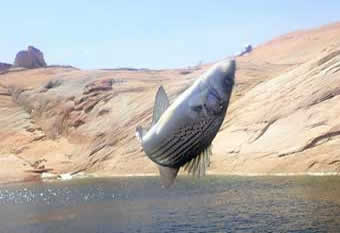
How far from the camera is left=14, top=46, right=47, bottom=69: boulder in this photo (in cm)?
13775

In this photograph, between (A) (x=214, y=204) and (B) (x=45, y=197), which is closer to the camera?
(A) (x=214, y=204)

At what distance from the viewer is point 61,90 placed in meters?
107

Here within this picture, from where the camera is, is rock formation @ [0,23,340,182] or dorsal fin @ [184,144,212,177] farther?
rock formation @ [0,23,340,182]

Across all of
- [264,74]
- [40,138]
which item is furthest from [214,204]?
[40,138]

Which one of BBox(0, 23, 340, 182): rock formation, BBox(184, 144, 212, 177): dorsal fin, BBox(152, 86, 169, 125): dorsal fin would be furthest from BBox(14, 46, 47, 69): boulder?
BBox(184, 144, 212, 177): dorsal fin

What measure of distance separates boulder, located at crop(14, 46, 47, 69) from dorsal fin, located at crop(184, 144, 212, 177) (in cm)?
13663

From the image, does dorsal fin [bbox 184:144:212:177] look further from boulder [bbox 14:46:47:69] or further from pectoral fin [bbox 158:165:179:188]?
boulder [bbox 14:46:47:69]

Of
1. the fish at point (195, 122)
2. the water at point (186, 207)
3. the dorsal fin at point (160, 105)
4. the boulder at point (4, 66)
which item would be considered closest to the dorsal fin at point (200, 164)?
the fish at point (195, 122)

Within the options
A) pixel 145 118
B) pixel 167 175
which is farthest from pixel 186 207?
pixel 145 118

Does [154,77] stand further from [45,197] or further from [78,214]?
[78,214]

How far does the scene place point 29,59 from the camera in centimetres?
13825

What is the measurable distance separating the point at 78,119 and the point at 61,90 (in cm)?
1133

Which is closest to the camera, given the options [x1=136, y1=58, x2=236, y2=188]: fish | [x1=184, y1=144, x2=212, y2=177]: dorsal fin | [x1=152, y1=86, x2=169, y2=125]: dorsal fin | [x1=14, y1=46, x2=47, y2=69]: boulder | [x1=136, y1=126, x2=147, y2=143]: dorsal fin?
[x1=136, y1=58, x2=236, y2=188]: fish

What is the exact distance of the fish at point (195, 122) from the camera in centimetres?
445
